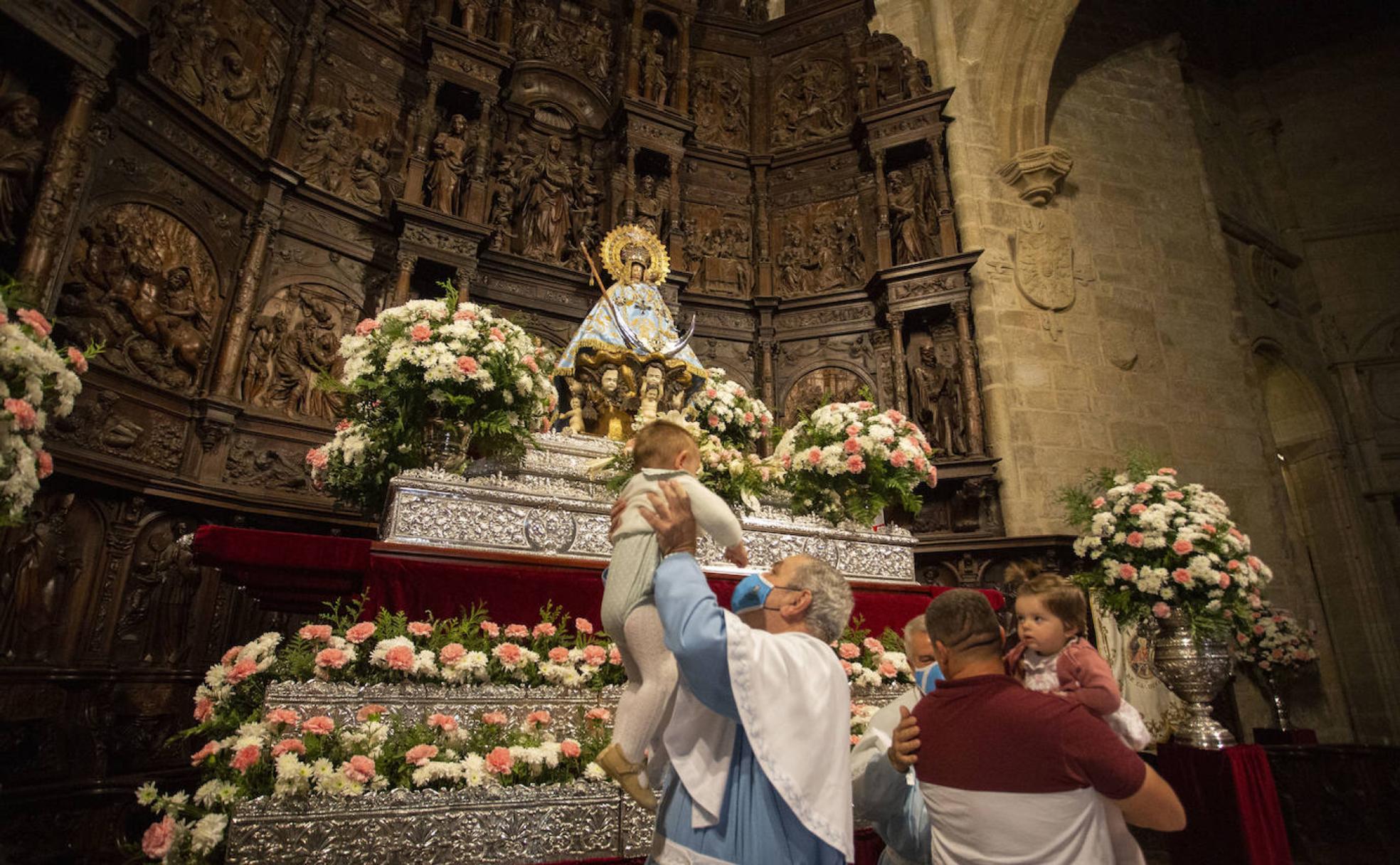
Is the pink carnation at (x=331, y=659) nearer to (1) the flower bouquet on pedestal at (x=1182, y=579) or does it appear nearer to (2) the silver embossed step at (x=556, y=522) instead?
(2) the silver embossed step at (x=556, y=522)

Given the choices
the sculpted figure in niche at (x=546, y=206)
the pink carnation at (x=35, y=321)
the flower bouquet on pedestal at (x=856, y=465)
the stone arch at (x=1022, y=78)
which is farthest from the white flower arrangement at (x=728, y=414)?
the stone arch at (x=1022, y=78)

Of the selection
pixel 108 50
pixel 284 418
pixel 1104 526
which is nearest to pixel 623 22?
pixel 108 50

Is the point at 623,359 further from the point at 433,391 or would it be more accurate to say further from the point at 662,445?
the point at 662,445

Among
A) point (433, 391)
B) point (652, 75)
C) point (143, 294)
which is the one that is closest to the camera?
point (433, 391)

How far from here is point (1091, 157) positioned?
12.1 metres

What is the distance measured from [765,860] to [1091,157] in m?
13.6

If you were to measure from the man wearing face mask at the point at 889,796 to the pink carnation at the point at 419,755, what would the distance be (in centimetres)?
174

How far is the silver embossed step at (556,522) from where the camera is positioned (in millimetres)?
Result: 3990

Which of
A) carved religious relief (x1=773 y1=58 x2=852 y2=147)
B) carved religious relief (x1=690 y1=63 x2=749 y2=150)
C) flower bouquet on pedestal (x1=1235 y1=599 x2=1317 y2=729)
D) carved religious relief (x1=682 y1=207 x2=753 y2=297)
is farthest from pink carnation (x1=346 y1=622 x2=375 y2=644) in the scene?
carved religious relief (x1=773 y1=58 x2=852 y2=147)

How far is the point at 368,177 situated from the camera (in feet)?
30.2

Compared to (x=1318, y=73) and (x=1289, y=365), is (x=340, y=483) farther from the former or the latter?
(x=1318, y=73)

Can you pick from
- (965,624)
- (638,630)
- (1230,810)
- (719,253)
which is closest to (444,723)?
(638,630)

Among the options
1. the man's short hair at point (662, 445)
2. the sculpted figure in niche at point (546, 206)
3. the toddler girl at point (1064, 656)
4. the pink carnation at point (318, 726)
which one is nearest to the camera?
the man's short hair at point (662, 445)

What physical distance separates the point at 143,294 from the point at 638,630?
735 centimetres
